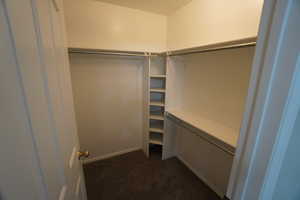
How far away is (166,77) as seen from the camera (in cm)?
195

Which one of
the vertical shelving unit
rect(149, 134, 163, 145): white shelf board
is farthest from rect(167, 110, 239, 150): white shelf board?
rect(149, 134, 163, 145): white shelf board

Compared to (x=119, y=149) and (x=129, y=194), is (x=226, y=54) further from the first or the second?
(x=119, y=149)

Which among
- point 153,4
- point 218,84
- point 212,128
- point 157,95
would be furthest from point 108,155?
point 153,4

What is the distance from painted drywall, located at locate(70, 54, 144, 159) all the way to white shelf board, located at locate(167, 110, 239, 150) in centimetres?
85

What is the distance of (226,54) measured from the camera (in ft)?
4.77

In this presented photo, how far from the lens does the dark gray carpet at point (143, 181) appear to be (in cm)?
165

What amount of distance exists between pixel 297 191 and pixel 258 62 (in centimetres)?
78

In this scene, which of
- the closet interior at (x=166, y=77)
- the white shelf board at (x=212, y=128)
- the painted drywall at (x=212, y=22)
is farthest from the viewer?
the closet interior at (x=166, y=77)

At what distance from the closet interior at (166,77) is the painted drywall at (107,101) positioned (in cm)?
1

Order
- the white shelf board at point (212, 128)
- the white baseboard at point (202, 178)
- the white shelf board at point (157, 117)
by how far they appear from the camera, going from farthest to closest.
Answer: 1. the white shelf board at point (157, 117)
2. the white baseboard at point (202, 178)
3. the white shelf board at point (212, 128)

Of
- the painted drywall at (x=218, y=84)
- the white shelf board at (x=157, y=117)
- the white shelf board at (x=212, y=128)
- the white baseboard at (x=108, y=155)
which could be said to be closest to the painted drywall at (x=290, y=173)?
the white shelf board at (x=212, y=128)

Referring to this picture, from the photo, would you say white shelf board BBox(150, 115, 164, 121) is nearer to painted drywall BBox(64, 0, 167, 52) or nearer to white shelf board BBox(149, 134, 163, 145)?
white shelf board BBox(149, 134, 163, 145)

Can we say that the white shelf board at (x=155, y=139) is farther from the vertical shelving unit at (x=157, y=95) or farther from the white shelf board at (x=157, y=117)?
the white shelf board at (x=157, y=117)

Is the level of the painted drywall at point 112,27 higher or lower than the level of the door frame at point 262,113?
higher
